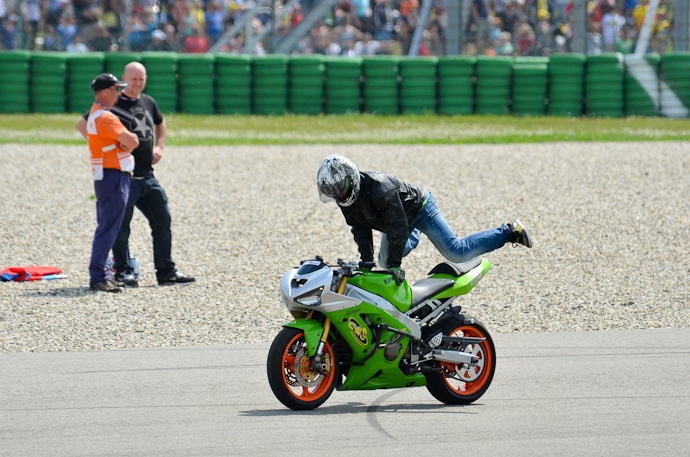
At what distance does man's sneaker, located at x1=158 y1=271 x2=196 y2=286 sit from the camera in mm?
10641

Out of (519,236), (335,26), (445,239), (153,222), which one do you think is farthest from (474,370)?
(335,26)

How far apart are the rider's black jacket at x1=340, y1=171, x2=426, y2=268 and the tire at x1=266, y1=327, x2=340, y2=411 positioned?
0.72 m

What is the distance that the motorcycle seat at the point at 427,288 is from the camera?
21.8ft

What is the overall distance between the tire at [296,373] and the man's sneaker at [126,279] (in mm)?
4435

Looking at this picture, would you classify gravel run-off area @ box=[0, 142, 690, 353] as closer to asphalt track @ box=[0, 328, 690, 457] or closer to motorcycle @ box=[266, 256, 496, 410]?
asphalt track @ box=[0, 328, 690, 457]

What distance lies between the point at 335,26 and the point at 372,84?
246cm

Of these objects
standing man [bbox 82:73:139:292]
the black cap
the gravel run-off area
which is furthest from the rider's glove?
the black cap

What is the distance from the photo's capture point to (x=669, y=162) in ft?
54.7

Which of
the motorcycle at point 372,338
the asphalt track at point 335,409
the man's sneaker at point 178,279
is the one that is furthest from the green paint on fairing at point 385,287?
the man's sneaker at point 178,279

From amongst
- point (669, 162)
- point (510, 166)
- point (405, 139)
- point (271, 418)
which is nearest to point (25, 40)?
point (405, 139)

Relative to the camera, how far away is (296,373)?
622 cm

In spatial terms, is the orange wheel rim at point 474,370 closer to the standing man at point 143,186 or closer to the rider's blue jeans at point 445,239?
the rider's blue jeans at point 445,239

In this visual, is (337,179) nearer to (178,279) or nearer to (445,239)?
(445,239)

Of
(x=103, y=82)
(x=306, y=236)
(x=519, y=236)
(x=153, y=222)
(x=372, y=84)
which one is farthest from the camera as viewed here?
(x=372, y=84)
